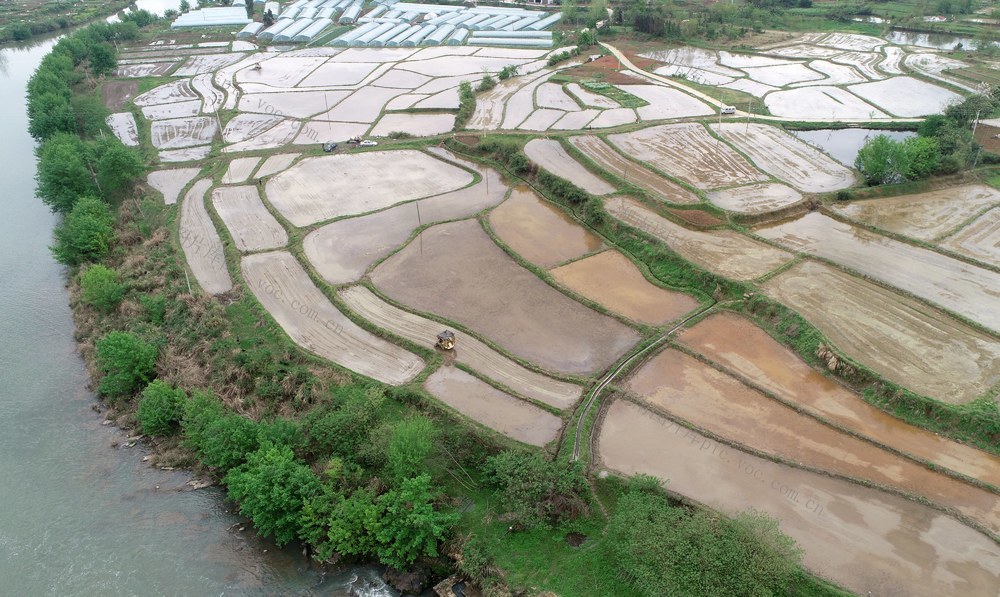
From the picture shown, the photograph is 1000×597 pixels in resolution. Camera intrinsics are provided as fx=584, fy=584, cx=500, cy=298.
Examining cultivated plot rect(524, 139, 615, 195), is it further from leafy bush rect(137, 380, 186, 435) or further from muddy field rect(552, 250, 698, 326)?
leafy bush rect(137, 380, 186, 435)

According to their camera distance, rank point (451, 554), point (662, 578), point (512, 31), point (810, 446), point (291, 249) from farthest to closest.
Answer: point (512, 31) < point (291, 249) < point (810, 446) < point (451, 554) < point (662, 578)

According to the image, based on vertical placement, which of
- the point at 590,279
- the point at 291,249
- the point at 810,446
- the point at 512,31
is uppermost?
the point at 512,31

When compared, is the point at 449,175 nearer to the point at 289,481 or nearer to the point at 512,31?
the point at 289,481

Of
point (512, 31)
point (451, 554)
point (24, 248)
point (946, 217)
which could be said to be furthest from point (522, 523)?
point (512, 31)

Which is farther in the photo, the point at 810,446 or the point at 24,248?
the point at 24,248

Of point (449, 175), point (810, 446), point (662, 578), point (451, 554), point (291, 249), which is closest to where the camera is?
point (662, 578)

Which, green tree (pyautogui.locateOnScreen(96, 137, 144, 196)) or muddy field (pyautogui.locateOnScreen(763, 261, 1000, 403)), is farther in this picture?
green tree (pyautogui.locateOnScreen(96, 137, 144, 196))

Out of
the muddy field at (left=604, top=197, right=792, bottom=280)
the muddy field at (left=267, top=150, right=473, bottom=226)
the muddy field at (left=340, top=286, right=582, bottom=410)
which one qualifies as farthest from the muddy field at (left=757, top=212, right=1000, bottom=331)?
the muddy field at (left=267, top=150, right=473, bottom=226)

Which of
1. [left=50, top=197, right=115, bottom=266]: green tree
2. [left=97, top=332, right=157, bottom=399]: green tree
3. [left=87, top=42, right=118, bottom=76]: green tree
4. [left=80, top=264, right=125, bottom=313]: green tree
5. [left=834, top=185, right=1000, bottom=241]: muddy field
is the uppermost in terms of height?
[left=87, top=42, right=118, bottom=76]: green tree
